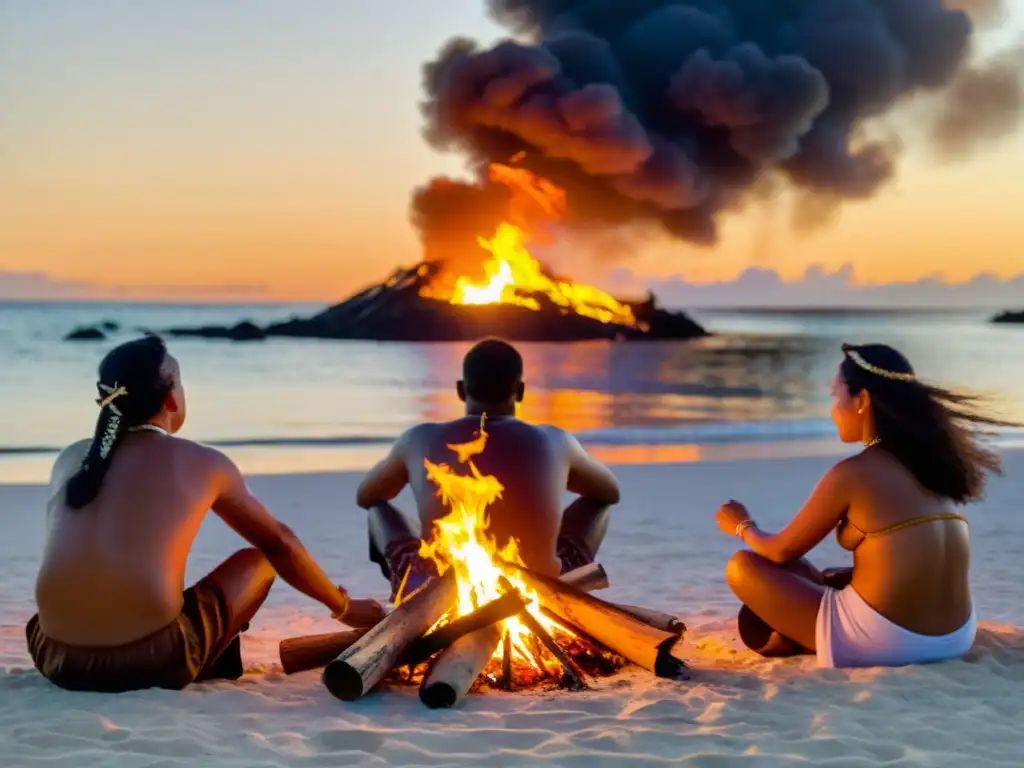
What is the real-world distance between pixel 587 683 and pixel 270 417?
19920 millimetres

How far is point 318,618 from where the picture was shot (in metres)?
6.32

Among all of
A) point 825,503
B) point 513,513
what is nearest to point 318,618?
point 513,513

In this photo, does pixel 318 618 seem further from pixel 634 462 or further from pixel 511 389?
pixel 634 462

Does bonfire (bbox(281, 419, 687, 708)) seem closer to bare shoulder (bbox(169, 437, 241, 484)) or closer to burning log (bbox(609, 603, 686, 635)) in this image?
burning log (bbox(609, 603, 686, 635))

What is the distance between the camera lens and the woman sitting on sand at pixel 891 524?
4.22 metres

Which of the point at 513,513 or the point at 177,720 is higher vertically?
the point at 513,513

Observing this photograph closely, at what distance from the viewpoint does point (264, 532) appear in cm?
427

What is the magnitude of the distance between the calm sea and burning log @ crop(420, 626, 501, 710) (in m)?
2.77

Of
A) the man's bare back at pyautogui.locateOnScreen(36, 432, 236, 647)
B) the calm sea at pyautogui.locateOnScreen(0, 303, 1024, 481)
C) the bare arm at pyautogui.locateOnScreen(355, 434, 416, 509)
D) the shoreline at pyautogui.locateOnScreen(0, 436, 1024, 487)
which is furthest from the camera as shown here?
the calm sea at pyautogui.locateOnScreen(0, 303, 1024, 481)

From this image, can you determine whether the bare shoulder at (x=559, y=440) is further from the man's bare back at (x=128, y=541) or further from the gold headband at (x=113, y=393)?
the gold headband at (x=113, y=393)

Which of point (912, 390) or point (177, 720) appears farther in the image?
point (912, 390)

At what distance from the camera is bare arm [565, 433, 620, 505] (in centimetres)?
466

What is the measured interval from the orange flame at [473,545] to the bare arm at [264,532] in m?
0.51

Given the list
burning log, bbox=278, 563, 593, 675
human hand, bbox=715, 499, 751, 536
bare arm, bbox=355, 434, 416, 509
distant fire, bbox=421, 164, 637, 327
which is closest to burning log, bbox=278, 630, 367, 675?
burning log, bbox=278, 563, 593, 675
